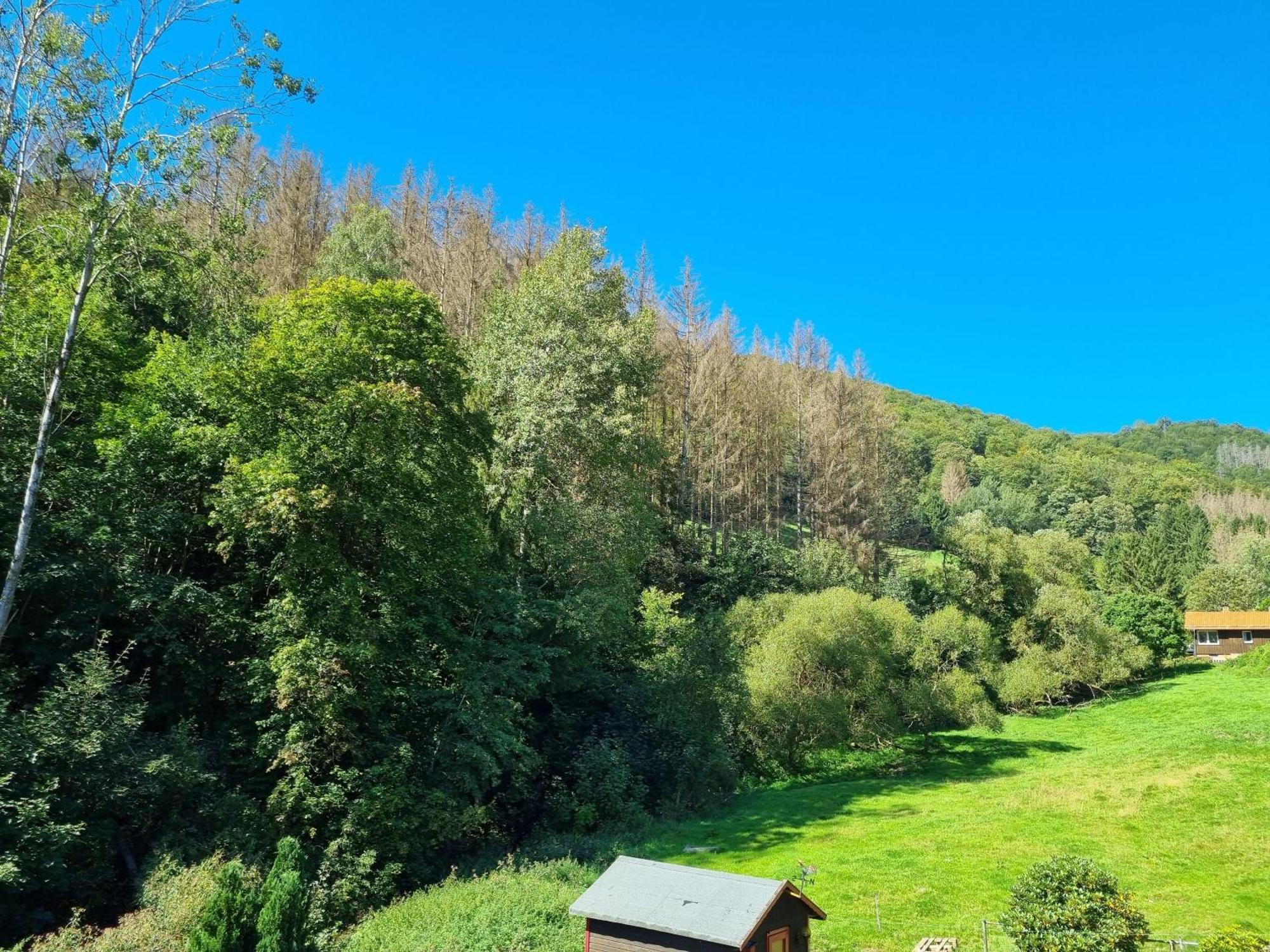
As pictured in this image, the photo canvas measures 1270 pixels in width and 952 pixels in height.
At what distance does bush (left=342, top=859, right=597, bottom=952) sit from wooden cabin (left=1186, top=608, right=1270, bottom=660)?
78975 mm

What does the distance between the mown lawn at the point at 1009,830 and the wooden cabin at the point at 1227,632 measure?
35.0 m

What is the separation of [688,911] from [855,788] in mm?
24740

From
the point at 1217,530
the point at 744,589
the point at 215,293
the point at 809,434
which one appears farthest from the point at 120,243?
the point at 1217,530

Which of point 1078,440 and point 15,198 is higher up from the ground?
point 1078,440

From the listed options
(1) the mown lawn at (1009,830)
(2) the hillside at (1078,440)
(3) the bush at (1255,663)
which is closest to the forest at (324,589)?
(1) the mown lawn at (1009,830)

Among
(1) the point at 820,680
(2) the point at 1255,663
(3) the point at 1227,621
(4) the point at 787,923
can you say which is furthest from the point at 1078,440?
(4) the point at 787,923

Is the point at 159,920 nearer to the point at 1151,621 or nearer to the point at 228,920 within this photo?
the point at 228,920

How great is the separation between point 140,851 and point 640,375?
28.5 metres

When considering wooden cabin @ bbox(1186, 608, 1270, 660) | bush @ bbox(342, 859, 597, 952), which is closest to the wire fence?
bush @ bbox(342, 859, 597, 952)

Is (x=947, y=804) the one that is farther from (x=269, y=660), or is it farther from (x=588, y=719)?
(x=269, y=660)

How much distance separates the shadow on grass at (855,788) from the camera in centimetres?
2719

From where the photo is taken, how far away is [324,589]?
2061 centimetres

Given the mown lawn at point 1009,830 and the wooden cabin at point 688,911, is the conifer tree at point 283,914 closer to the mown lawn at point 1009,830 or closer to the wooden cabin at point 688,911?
the wooden cabin at point 688,911

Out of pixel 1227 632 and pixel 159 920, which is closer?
pixel 159 920
